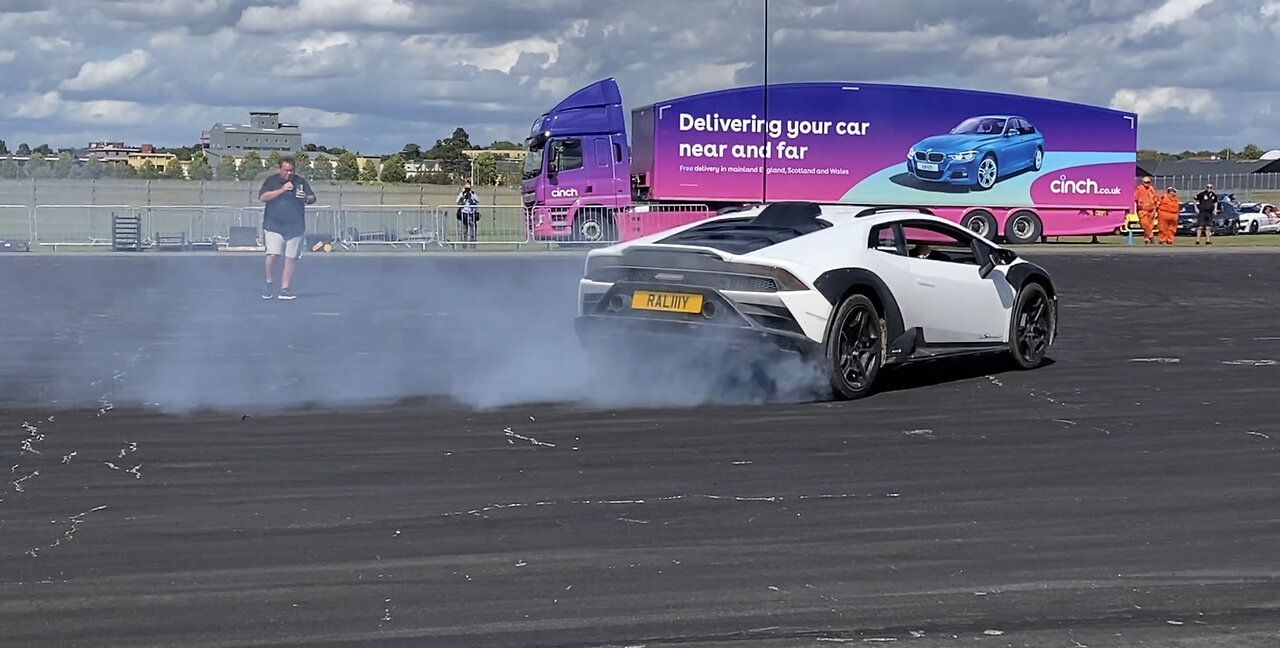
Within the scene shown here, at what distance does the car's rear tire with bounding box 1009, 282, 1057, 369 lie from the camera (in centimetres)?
1112

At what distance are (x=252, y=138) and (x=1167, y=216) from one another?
31895mm

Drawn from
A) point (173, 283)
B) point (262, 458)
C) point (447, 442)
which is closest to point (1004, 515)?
point (447, 442)

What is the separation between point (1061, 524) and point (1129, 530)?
0.27 meters

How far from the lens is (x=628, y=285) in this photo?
378 inches

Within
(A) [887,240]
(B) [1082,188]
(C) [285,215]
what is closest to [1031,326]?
(A) [887,240]

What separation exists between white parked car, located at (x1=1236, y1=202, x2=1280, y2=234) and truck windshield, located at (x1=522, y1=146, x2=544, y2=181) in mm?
29139

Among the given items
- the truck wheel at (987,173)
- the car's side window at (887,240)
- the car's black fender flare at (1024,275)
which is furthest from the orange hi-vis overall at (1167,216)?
the car's side window at (887,240)

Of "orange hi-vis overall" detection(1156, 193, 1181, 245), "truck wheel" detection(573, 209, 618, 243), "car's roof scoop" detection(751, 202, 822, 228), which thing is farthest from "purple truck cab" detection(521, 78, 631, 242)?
"car's roof scoop" detection(751, 202, 822, 228)

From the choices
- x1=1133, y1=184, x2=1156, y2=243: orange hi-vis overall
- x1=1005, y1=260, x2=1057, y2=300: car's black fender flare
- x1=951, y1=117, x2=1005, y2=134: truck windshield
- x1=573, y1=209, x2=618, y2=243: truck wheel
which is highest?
x1=951, y1=117, x2=1005, y2=134: truck windshield

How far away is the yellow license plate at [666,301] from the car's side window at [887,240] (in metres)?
1.48

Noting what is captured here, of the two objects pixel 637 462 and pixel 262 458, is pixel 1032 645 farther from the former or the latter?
pixel 262 458

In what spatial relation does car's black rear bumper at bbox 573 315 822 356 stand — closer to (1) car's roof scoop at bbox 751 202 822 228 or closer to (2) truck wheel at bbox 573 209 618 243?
(1) car's roof scoop at bbox 751 202 822 228

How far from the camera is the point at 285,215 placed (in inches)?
675

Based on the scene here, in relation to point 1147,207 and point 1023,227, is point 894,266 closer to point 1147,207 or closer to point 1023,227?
point 1023,227
